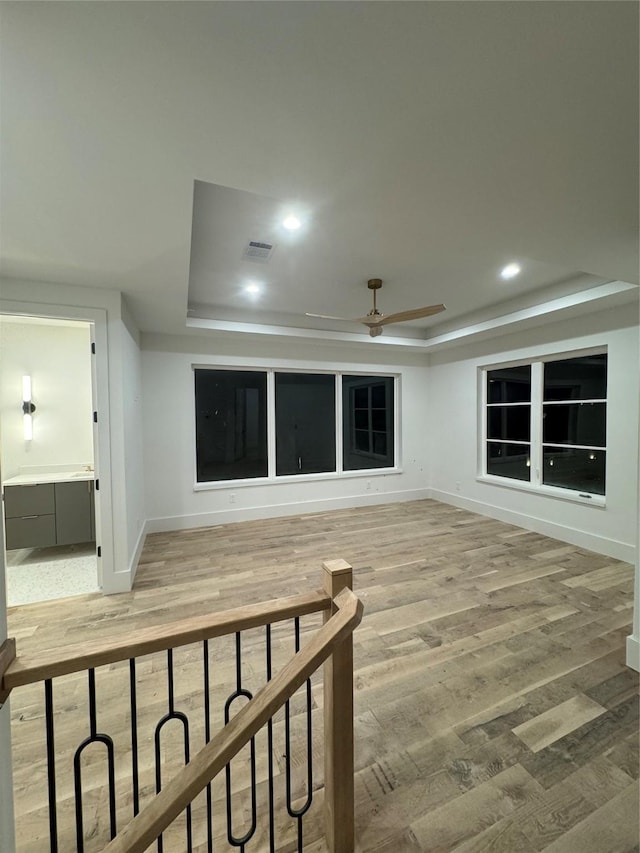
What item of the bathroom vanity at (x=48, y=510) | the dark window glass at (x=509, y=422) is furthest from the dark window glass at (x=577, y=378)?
the bathroom vanity at (x=48, y=510)

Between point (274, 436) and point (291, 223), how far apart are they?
3.41 m

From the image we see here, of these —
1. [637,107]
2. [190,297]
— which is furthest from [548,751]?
[190,297]

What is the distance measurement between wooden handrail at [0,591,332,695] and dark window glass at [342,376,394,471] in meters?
4.71

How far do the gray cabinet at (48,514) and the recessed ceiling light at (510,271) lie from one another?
191 inches

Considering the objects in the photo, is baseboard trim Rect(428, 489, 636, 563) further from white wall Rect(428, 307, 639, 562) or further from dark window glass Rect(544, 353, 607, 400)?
dark window glass Rect(544, 353, 607, 400)

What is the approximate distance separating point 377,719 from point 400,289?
376 cm

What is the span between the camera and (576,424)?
4.17 m

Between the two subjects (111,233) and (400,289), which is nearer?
(111,233)

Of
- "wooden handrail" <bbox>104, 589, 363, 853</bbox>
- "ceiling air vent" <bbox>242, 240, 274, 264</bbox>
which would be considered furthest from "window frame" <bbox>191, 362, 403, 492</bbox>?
"wooden handrail" <bbox>104, 589, 363, 853</bbox>

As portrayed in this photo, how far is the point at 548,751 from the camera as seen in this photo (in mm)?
1623

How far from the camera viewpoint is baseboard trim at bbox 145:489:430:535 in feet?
15.5

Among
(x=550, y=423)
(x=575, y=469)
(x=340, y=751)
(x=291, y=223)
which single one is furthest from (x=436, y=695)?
(x=550, y=423)

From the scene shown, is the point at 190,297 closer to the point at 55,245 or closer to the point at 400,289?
the point at 55,245

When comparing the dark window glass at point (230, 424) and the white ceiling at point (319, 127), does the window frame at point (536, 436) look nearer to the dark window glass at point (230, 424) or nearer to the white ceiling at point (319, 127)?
Result: the white ceiling at point (319, 127)
